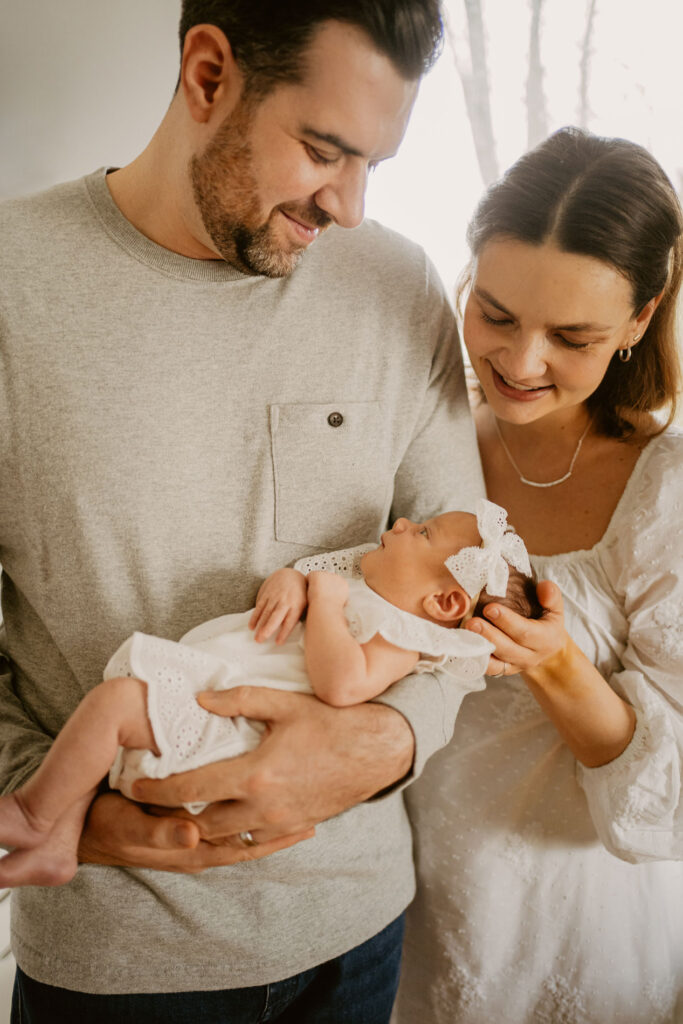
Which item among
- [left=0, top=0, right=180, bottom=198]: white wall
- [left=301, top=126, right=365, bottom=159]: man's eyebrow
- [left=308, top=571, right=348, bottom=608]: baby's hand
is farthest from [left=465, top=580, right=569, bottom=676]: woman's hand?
[left=0, top=0, right=180, bottom=198]: white wall

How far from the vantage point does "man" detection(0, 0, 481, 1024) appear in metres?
1.21

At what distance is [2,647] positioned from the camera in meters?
1.50

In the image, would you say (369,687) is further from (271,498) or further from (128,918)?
(128,918)

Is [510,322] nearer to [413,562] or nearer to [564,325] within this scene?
[564,325]

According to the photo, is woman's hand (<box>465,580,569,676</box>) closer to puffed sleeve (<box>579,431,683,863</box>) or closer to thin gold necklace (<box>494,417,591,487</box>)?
puffed sleeve (<box>579,431,683,863</box>)

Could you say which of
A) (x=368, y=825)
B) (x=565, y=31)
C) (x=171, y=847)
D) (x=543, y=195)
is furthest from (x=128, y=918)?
(x=565, y=31)

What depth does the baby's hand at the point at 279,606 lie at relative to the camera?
1.27m

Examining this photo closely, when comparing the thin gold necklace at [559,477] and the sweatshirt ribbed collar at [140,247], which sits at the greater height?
the sweatshirt ribbed collar at [140,247]

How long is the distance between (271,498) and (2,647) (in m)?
0.60

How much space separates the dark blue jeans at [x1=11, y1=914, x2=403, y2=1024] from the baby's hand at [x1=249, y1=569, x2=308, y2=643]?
0.65 metres

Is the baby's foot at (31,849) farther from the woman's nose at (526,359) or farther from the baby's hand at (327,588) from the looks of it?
the woman's nose at (526,359)

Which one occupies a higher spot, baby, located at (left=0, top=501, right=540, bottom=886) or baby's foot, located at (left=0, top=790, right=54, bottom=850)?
baby, located at (left=0, top=501, right=540, bottom=886)

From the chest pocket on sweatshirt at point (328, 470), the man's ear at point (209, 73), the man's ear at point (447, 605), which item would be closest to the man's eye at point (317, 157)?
the man's ear at point (209, 73)

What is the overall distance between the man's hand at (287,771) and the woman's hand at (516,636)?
216 mm
